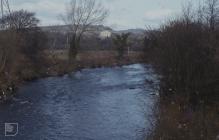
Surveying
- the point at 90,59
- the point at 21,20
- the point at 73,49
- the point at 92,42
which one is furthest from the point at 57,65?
the point at 92,42

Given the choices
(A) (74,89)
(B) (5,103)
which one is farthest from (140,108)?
(A) (74,89)

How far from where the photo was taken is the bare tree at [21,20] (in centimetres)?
4250

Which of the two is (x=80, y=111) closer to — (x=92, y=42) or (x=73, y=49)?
(x=73, y=49)

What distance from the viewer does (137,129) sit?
59.9ft

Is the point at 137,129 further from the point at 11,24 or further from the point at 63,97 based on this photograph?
the point at 11,24

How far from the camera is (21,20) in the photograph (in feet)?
153

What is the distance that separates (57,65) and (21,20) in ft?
21.5

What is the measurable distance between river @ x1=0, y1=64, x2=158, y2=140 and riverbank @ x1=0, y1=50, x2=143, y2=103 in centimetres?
93

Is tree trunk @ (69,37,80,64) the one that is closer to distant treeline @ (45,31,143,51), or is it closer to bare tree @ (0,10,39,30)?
bare tree @ (0,10,39,30)

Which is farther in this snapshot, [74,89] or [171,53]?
[74,89]

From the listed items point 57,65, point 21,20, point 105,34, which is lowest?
point 57,65

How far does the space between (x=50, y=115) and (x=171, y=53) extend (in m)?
7.04

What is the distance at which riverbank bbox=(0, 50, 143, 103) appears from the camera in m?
30.8

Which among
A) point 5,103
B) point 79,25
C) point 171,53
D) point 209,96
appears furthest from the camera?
point 79,25
